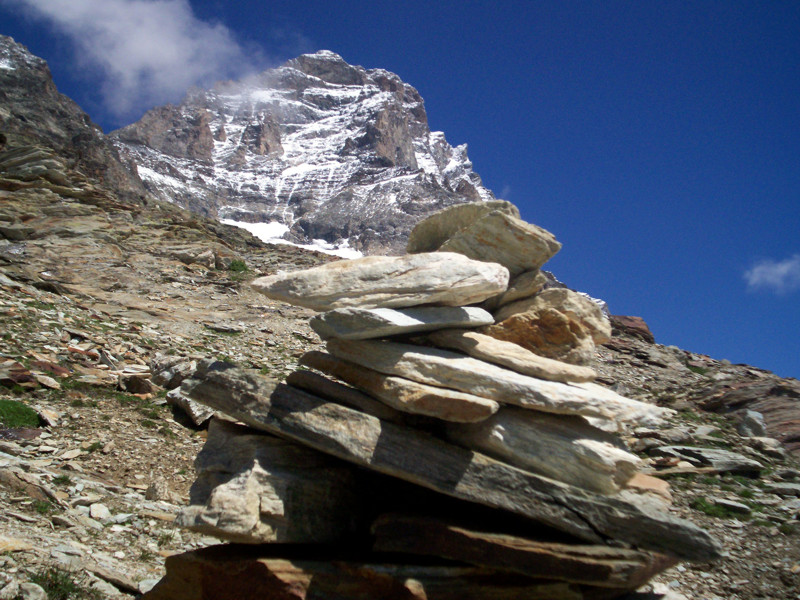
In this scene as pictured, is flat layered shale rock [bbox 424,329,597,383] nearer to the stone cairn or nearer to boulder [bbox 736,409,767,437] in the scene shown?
the stone cairn

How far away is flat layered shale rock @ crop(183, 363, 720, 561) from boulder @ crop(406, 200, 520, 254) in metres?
4.10


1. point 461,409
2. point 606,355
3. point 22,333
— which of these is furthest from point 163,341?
point 606,355

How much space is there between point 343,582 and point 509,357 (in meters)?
3.51

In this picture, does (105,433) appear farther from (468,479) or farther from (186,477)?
(468,479)

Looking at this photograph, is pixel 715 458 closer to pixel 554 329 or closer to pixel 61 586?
pixel 554 329

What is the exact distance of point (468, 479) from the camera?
6.21 meters

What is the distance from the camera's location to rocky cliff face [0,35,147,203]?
55.1 metres

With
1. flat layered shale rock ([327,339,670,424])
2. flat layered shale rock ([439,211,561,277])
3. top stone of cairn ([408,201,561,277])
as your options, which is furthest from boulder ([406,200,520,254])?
flat layered shale rock ([327,339,670,424])

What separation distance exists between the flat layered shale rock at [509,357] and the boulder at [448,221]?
258cm

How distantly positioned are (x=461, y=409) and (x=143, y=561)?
5.13 m

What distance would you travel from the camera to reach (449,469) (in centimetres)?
629

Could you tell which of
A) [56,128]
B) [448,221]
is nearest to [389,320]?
[448,221]

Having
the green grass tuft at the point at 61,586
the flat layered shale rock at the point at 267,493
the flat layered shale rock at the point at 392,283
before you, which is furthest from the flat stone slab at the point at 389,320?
the green grass tuft at the point at 61,586

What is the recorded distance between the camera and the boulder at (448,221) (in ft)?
29.9
